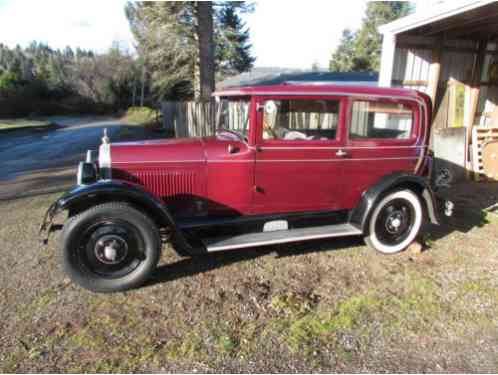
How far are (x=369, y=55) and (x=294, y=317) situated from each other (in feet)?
119

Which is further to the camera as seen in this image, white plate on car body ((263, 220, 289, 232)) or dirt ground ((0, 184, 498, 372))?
white plate on car body ((263, 220, 289, 232))

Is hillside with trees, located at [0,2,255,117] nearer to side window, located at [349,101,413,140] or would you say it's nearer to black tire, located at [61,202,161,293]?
side window, located at [349,101,413,140]

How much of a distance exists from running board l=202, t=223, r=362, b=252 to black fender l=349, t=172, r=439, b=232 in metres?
0.14

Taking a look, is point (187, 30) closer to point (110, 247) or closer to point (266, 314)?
point (110, 247)

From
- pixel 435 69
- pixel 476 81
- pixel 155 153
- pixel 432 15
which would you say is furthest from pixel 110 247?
pixel 476 81

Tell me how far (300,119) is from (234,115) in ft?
2.44

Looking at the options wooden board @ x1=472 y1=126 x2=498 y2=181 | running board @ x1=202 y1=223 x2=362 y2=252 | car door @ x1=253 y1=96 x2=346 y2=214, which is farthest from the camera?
wooden board @ x1=472 y1=126 x2=498 y2=181

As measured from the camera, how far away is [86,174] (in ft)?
10.1

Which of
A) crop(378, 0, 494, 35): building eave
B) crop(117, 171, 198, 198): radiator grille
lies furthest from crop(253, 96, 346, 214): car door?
crop(378, 0, 494, 35): building eave

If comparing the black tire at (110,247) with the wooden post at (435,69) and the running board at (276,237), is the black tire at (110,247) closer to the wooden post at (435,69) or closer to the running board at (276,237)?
the running board at (276,237)

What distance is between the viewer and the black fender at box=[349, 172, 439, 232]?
358cm

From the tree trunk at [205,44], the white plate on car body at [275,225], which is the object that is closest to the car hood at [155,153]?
the white plate on car body at [275,225]

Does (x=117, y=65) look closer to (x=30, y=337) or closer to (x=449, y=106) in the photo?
(x=449, y=106)

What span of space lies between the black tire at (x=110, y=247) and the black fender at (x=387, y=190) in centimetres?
220
